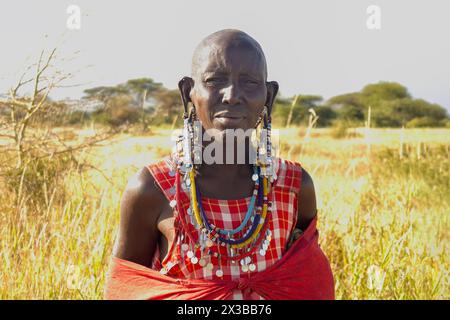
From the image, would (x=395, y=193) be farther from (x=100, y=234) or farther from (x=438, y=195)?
(x=100, y=234)

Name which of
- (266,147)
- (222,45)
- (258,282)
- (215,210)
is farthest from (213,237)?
(222,45)

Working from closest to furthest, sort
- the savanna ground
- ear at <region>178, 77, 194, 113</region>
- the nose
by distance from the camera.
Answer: the nose, ear at <region>178, 77, 194, 113</region>, the savanna ground

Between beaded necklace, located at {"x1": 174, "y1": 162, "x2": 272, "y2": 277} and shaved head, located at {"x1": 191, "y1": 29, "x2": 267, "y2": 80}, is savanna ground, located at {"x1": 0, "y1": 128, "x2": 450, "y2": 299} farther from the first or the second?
shaved head, located at {"x1": 191, "y1": 29, "x2": 267, "y2": 80}

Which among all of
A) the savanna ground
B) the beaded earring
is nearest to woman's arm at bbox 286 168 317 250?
the beaded earring

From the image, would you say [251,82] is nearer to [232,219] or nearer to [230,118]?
[230,118]

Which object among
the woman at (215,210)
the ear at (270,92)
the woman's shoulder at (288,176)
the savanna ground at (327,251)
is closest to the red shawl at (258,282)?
the woman at (215,210)

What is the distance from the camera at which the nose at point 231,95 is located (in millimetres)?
1631

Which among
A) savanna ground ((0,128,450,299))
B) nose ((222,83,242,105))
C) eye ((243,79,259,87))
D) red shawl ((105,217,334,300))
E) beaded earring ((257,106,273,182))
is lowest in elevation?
savanna ground ((0,128,450,299))

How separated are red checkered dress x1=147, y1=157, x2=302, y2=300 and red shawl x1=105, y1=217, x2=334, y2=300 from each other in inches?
1.1

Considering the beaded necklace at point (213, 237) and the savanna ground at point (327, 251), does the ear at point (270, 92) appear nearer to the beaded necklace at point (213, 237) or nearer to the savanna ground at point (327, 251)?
the beaded necklace at point (213, 237)

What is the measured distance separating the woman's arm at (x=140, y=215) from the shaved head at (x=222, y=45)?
36 centimetres

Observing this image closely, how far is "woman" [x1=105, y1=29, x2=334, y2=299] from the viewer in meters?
1.67

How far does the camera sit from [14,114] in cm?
397
